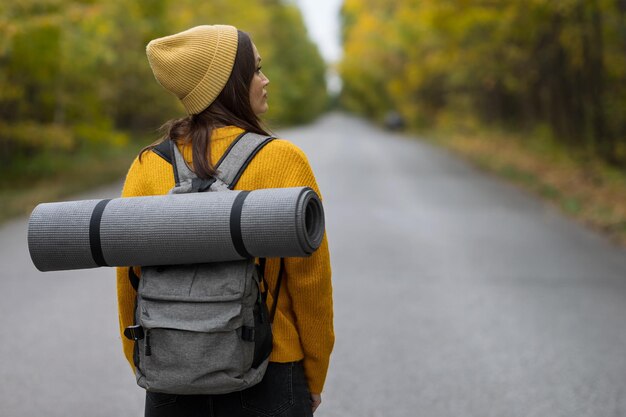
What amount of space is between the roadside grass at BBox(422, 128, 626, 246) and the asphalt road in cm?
61

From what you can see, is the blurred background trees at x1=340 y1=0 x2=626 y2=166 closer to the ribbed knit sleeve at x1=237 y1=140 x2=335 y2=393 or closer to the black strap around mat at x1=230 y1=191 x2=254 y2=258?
the ribbed knit sleeve at x1=237 y1=140 x2=335 y2=393

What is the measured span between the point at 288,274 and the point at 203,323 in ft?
0.99

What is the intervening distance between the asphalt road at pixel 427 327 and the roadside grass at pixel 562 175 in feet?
2.01

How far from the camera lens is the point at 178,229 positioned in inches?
67.2

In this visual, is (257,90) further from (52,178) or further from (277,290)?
(52,178)

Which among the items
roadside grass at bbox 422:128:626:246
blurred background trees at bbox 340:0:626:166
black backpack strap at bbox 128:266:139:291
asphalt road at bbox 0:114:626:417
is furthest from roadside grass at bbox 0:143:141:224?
black backpack strap at bbox 128:266:139:291

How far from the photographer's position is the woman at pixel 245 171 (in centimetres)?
190

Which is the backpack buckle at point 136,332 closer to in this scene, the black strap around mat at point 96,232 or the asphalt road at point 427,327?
the black strap around mat at point 96,232

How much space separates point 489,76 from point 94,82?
10.8 m

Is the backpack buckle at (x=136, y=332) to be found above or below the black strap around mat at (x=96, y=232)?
below

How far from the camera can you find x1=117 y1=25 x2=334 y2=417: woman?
6.23 feet

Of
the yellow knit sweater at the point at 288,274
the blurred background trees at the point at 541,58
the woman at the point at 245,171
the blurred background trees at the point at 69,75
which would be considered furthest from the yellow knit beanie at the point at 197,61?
the blurred background trees at the point at 541,58

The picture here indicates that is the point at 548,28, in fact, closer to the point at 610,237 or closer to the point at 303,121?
the point at 610,237

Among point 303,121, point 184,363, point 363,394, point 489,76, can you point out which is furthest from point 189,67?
point 303,121
